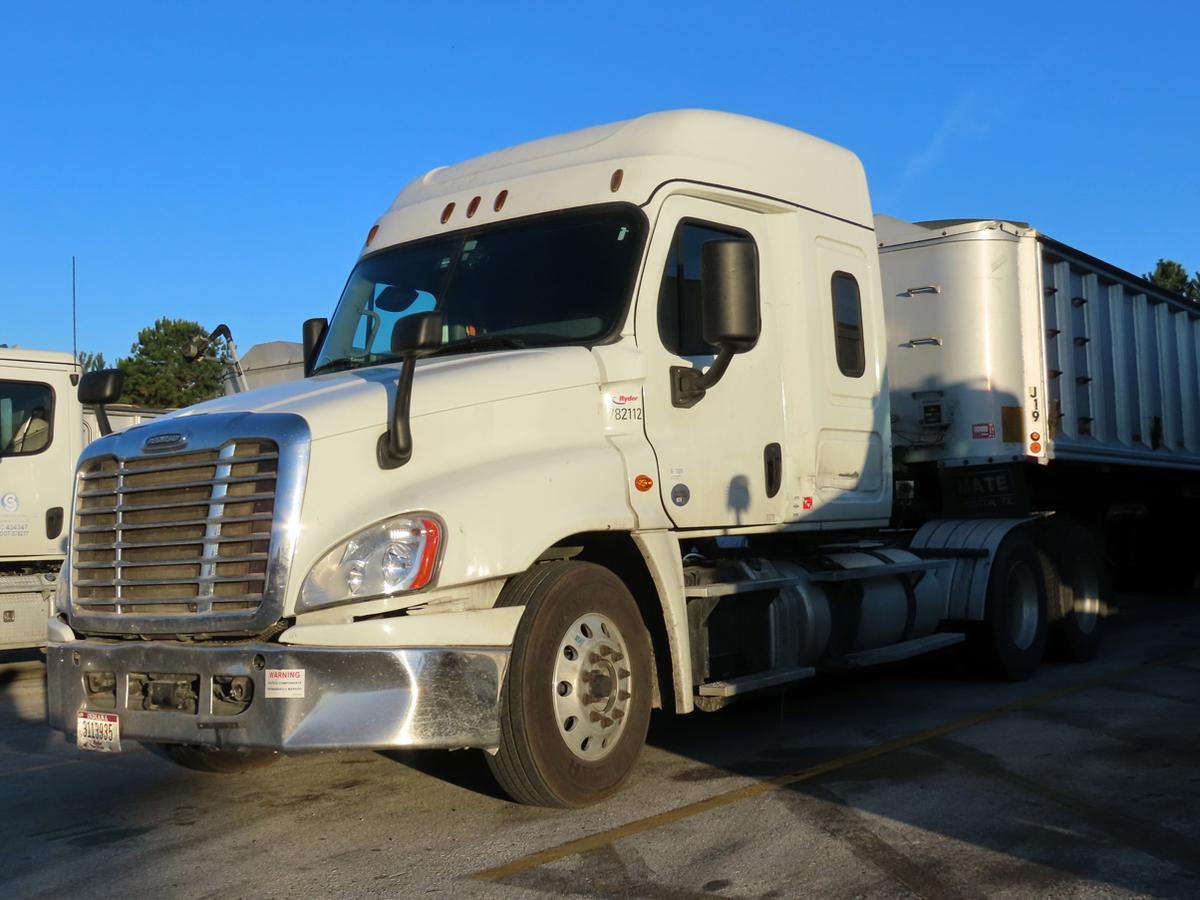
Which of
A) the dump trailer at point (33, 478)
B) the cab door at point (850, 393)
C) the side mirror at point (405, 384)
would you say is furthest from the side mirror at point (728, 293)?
the dump trailer at point (33, 478)

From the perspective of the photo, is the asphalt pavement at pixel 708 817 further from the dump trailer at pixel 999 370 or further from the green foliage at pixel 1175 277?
the green foliage at pixel 1175 277

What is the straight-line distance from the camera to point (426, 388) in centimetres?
579

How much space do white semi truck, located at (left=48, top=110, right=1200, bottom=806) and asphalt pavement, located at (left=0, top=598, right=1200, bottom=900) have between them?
0.42 metres

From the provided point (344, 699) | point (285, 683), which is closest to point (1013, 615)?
point (344, 699)

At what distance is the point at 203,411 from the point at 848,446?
3988 mm

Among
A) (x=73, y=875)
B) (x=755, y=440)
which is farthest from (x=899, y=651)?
(x=73, y=875)

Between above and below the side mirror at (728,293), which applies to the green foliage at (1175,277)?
above

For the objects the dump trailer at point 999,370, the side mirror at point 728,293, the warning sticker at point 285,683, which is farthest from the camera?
the dump trailer at point 999,370

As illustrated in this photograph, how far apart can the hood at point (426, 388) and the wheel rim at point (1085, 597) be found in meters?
6.06

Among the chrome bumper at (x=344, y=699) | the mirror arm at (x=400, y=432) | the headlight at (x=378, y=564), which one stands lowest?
the chrome bumper at (x=344, y=699)

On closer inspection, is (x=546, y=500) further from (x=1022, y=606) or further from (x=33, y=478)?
(x=33, y=478)

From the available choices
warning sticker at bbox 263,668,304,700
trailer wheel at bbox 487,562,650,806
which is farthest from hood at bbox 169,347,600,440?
warning sticker at bbox 263,668,304,700

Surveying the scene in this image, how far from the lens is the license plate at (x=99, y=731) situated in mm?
5648

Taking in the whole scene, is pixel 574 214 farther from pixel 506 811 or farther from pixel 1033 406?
pixel 1033 406
